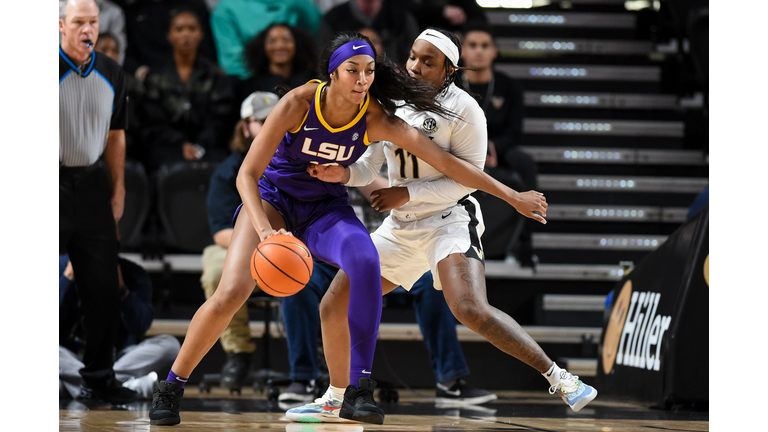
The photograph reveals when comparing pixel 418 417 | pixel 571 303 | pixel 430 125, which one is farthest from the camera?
pixel 571 303

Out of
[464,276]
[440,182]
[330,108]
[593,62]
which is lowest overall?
[464,276]

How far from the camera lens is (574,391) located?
11.5ft

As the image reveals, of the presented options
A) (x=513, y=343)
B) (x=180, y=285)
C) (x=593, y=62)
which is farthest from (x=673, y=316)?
(x=593, y=62)

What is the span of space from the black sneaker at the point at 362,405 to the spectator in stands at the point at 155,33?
16.5ft

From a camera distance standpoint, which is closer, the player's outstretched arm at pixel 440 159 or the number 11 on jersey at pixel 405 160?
the player's outstretched arm at pixel 440 159

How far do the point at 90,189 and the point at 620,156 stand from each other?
531 cm

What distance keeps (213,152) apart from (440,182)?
360 centimetres

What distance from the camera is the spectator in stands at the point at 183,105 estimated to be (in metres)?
6.98

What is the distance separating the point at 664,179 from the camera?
7867 mm

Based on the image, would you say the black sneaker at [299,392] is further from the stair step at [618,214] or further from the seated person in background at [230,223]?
the stair step at [618,214]

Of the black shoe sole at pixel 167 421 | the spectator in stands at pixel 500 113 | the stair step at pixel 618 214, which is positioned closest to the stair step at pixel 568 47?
the spectator in stands at pixel 500 113

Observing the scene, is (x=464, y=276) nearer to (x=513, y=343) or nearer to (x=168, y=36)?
(x=513, y=343)

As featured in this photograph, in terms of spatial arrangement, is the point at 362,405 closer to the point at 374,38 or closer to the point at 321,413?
the point at 321,413

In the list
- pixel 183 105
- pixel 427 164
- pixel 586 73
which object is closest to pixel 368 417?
pixel 427 164
